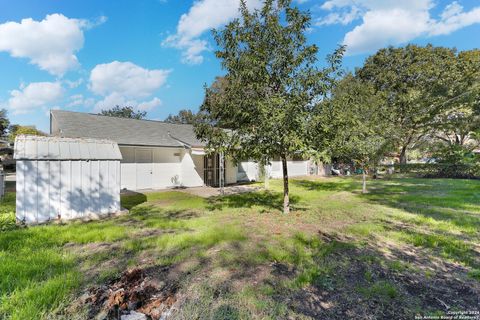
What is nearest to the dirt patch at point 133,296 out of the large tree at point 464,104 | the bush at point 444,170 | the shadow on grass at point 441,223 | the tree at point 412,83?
the shadow on grass at point 441,223

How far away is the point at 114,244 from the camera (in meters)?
A: 5.14

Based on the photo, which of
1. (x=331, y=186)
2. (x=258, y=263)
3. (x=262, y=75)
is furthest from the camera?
(x=331, y=186)

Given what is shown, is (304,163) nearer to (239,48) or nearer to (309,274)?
(239,48)

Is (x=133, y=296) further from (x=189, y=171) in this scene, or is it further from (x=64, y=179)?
(x=189, y=171)

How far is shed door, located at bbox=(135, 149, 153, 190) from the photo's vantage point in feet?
44.7

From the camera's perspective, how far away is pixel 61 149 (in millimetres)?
7027

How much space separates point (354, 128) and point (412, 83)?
2298 cm

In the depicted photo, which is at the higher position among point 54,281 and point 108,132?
point 108,132

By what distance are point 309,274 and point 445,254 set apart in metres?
2.93

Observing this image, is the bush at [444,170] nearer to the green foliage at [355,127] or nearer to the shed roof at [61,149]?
the green foliage at [355,127]

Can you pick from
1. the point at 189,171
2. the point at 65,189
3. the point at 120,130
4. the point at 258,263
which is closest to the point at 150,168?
the point at 189,171

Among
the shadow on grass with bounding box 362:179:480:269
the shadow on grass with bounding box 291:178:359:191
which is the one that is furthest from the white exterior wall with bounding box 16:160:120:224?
the shadow on grass with bounding box 291:178:359:191

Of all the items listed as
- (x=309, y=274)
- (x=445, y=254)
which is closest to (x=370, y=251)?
(x=445, y=254)

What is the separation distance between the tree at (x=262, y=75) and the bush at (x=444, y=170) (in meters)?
19.8
